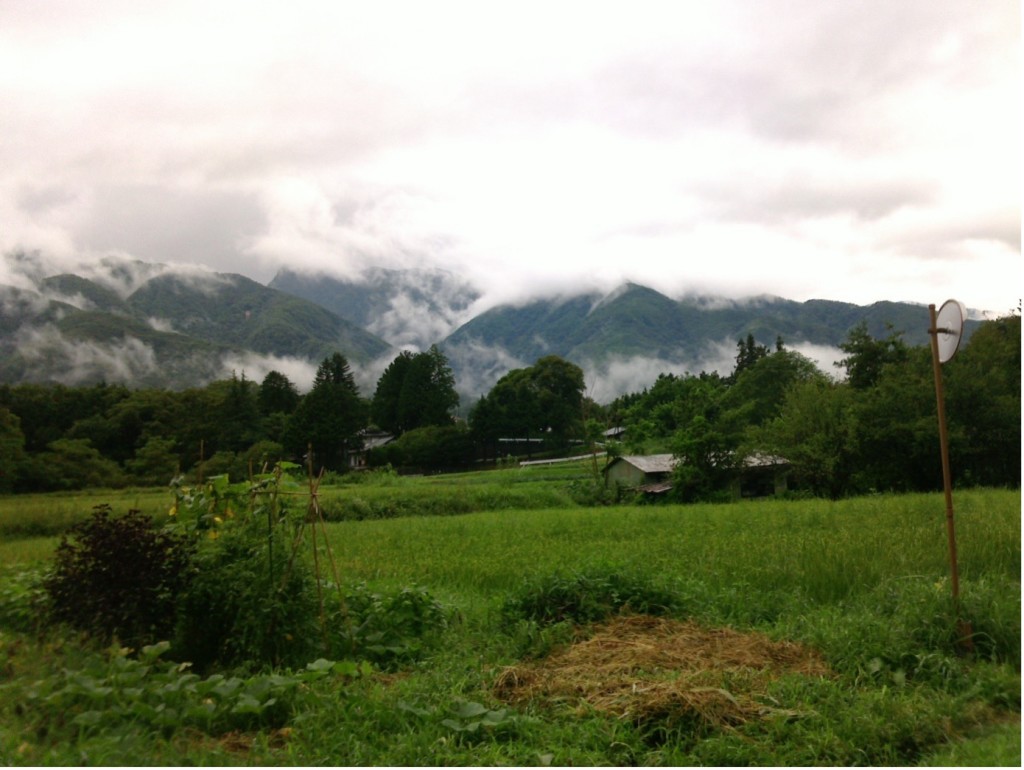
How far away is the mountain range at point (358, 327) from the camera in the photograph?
20047mm

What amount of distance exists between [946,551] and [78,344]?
20697 millimetres

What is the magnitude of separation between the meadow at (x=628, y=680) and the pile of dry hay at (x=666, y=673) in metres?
0.02

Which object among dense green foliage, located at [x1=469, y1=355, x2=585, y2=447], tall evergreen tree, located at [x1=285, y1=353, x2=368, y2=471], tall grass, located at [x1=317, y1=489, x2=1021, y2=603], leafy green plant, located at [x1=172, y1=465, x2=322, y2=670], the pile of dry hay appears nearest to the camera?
the pile of dry hay

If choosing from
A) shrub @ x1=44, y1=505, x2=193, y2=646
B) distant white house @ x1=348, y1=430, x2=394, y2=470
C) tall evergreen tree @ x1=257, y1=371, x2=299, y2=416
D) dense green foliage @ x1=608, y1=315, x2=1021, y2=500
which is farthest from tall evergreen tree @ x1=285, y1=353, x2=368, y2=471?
shrub @ x1=44, y1=505, x2=193, y2=646

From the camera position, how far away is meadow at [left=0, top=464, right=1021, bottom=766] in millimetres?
3264

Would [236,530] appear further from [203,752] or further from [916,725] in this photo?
[916,725]

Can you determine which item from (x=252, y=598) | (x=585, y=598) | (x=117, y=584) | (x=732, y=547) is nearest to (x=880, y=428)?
(x=732, y=547)

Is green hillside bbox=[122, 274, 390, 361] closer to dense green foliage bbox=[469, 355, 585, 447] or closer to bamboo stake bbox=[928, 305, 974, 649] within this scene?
dense green foliage bbox=[469, 355, 585, 447]

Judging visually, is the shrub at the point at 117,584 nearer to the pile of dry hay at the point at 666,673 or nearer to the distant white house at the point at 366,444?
the pile of dry hay at the point at 666,673

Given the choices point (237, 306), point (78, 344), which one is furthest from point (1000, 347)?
point (237, 306)

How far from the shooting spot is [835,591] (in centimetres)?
648

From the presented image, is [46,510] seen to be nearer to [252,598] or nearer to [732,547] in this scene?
[252,598]

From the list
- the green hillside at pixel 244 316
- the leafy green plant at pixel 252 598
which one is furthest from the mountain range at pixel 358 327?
the leafy green plant at pixel 252 598

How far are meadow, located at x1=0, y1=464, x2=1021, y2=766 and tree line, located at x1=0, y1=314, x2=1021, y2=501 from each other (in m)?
6.14
